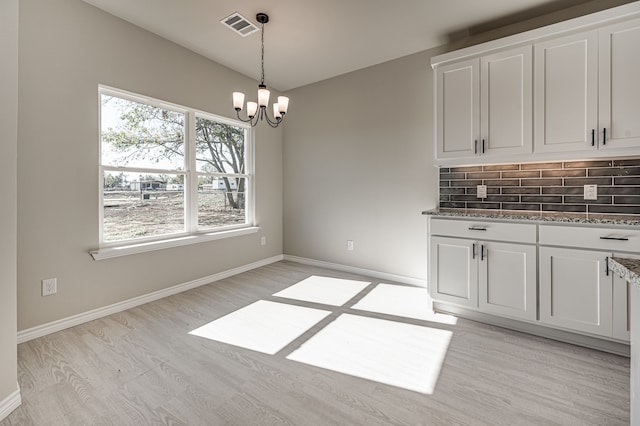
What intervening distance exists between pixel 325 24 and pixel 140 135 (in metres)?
2.19

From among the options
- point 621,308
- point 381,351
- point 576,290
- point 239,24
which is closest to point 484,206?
point 576,290

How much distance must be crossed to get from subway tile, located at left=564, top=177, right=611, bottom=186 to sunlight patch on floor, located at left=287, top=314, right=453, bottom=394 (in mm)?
1709

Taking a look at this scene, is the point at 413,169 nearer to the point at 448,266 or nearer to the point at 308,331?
the point at 448,266

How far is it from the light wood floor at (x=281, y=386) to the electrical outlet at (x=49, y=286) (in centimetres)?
36

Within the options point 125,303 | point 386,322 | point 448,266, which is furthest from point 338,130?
point 125,303

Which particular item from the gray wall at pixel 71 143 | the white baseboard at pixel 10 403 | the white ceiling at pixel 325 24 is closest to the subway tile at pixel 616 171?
the white ceiling at pixel 325 24

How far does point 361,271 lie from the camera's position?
4117mm

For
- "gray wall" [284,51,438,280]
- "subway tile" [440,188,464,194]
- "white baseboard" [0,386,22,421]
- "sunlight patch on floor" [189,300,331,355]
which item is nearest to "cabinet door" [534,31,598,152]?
"subway tile" [440,188,464,194]

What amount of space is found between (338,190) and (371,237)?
0.83 metres

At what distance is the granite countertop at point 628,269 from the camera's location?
0.84 meters

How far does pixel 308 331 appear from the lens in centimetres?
248

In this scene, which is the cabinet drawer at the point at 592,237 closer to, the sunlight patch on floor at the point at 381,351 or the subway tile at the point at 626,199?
the subway tile at the point at 626,199

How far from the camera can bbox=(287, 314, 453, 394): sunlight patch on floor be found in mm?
1891

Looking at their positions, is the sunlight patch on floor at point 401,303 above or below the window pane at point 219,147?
below
